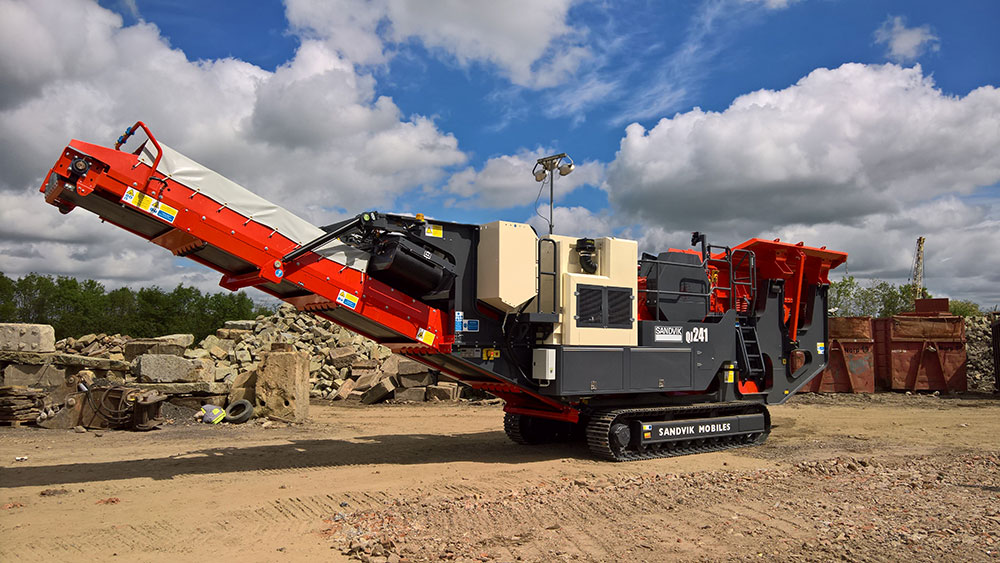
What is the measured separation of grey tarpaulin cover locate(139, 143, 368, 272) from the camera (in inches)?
310

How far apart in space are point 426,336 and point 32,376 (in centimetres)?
1173

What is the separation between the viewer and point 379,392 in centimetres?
1994

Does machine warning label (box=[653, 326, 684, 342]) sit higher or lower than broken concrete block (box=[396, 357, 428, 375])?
higher

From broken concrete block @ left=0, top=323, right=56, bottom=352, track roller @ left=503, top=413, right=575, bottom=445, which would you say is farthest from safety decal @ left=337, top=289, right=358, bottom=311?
broken concrete block @ left=0, top=323, right=56, bottom=352

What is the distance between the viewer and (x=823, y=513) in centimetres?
711

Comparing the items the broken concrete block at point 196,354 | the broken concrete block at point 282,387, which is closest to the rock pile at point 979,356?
the broken concrete block at point 282,387

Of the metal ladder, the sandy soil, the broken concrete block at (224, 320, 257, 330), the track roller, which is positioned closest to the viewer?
the sandy soil

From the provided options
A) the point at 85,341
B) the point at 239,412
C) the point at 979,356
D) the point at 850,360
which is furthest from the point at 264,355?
the point at 979,356

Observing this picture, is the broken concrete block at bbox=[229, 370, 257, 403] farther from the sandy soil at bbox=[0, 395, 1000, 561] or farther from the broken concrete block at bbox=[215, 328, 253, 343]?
the broken concrete block at bbox=[215, 328, 253, 343]

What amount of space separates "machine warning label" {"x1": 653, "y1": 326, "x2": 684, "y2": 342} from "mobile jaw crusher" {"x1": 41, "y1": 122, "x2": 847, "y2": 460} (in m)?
0.02

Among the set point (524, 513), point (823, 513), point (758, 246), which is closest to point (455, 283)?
point (524, 513)

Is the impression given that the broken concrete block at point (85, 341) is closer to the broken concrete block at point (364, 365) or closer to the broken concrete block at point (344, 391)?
the broken concrete block at point (364, 365)

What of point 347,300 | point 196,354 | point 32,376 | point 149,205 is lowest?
point 32,376

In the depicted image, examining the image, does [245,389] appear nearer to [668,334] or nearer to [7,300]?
[668,334]
